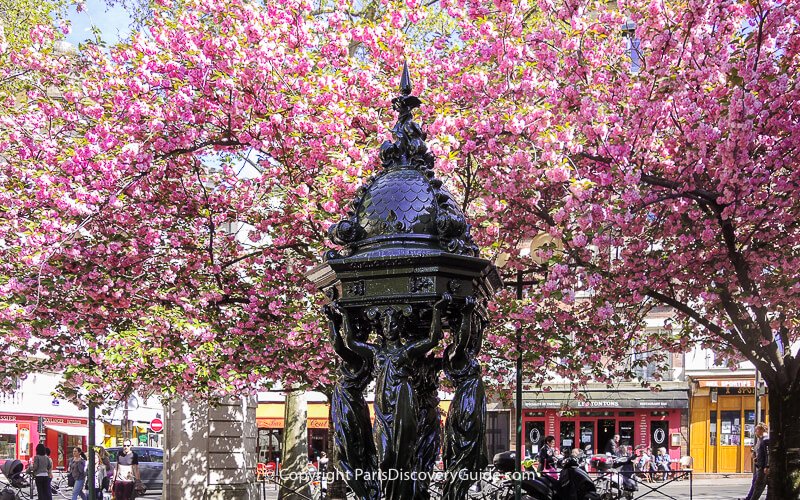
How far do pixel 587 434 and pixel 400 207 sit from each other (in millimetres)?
33482

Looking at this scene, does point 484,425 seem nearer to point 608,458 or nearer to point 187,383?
point 187,383

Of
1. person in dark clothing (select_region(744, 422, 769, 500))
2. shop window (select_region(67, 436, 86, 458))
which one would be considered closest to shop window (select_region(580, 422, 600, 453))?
person in dark clothing (select_region(744, 422, 769, 500))

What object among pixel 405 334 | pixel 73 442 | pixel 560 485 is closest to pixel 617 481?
pixel 560 485

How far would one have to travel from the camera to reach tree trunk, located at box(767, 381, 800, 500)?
11.0m

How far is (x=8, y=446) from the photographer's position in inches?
1457

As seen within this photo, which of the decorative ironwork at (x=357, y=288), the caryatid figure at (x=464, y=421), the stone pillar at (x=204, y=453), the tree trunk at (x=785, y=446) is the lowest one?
the stone pillar at (x=204, y=453)

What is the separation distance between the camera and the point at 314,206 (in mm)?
10477

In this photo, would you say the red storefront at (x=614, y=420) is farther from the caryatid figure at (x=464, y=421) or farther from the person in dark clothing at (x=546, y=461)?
the caryatid figure at (x=464, y=421)

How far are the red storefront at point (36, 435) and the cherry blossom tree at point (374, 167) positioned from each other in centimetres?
2488

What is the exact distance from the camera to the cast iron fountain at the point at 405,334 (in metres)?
4.46

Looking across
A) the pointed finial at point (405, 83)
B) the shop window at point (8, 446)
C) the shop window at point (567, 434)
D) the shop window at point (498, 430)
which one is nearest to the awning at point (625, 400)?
the shop window at point (567, 434)

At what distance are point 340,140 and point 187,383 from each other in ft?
14.8

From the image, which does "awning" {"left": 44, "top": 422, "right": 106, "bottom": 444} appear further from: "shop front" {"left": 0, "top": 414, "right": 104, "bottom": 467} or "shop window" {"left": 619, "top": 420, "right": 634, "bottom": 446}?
"shop window" {"left": 619, "top": 420, "right": 634, "bottom": 446}

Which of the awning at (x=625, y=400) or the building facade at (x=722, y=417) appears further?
the awning at (x=625, y=400)
